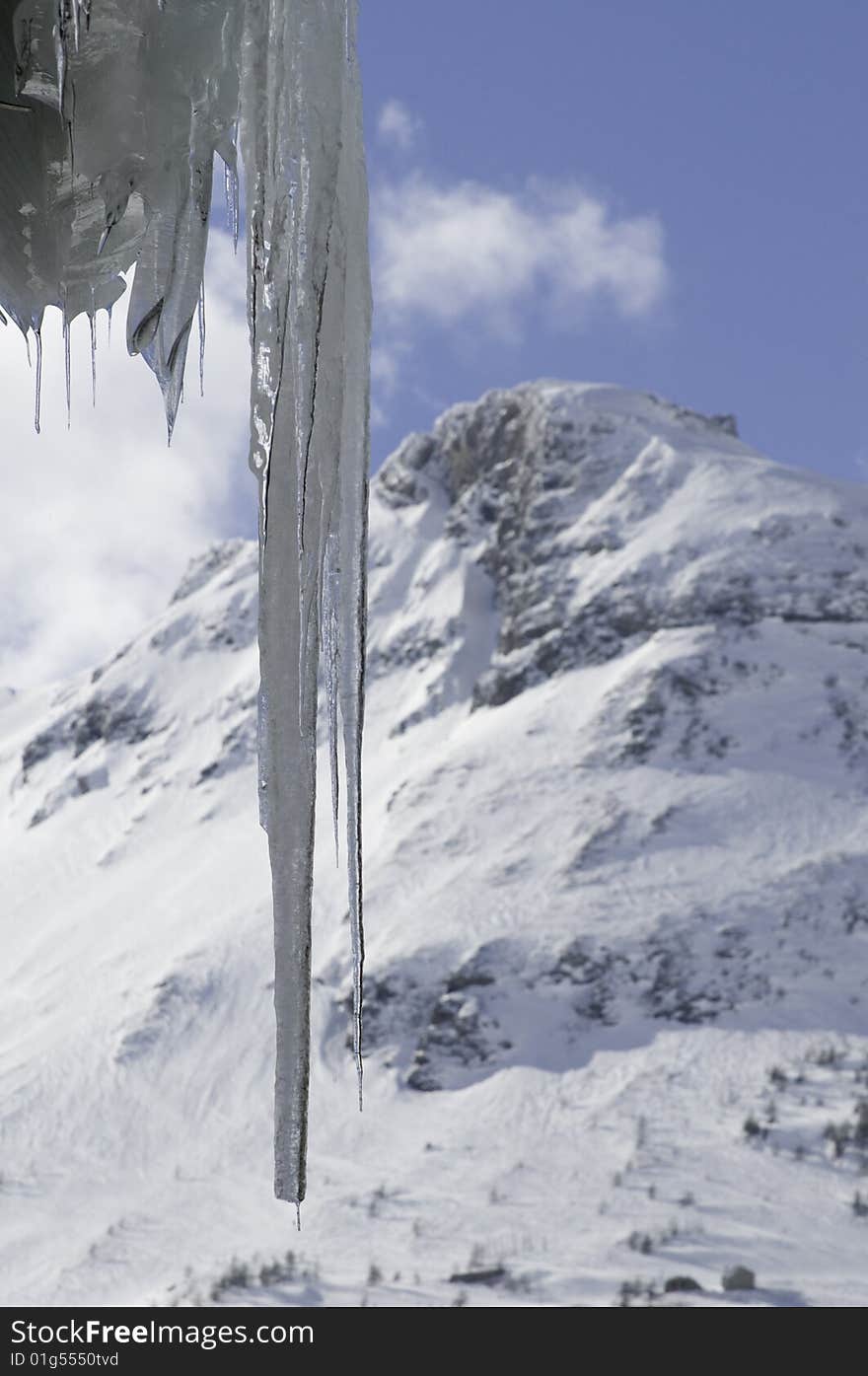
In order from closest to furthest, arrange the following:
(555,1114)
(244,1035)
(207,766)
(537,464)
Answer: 1. (555,1114)
2. (244,1035)
3. (207,766)
4. (537,464)

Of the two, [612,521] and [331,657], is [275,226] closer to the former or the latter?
[331,657]

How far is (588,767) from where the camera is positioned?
88062 millimetres

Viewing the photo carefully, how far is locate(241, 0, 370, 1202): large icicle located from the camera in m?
3.83

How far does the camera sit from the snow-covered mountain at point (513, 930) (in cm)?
5188

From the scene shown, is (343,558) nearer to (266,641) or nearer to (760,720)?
(266,641)

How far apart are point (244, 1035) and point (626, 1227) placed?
25268 mm

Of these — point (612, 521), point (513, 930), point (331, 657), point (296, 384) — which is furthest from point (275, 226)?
point (612, 521)

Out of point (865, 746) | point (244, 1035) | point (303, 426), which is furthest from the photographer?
point (865, 746)

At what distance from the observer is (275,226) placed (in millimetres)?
3867

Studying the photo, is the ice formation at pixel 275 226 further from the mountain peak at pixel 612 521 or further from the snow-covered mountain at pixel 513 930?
the mountain peak at pixel 612 521

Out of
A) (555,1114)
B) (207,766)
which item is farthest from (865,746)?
(207,766)

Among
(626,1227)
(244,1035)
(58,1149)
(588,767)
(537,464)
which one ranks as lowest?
(626,1227)

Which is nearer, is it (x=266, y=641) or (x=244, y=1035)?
(x=266, y=641)

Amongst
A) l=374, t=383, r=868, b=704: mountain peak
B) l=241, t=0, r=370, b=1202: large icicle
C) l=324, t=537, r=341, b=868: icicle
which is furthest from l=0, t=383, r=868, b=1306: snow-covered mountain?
l=241, t=0, r=370, b=1202: large icicle
